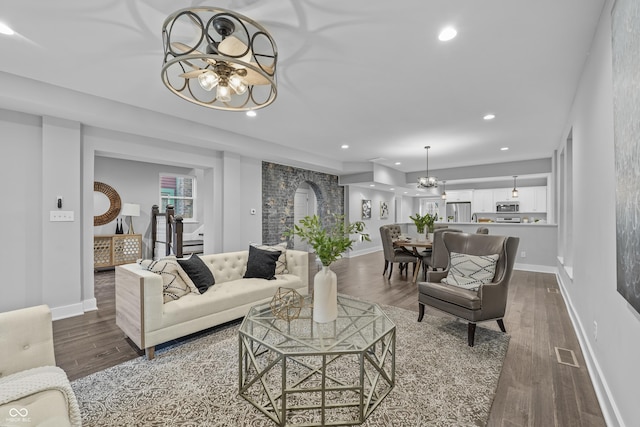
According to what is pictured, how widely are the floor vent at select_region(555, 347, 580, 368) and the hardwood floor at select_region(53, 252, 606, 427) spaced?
34 millimetres

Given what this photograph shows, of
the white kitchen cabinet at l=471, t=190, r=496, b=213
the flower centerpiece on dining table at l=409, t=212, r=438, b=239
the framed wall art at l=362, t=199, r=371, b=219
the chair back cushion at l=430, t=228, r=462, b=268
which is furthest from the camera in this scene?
the white kitchen cabinet at l=471, t=190, r=496, b=213

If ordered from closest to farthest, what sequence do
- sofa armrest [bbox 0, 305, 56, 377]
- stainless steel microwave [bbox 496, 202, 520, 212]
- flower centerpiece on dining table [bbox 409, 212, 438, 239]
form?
sofa armrest [bbox 0, 305, 56, 377]
flower centerpiece on dining table [bbox 409, 212, 438, 239]
stainless steel microwave [bbox 496, 202, 520, 212]

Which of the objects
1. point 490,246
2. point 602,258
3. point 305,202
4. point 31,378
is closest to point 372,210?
point 305,202

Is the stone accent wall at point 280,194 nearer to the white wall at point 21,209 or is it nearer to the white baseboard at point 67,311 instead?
the white baseboard at point 67,311

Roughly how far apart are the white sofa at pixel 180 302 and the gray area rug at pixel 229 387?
0.19 m

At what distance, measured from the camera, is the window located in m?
7.22

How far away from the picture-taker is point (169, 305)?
2586mm

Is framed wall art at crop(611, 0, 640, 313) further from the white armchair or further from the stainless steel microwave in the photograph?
the stainless steel microwave

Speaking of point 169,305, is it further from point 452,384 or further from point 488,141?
point 488,141

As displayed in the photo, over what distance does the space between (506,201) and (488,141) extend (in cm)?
482

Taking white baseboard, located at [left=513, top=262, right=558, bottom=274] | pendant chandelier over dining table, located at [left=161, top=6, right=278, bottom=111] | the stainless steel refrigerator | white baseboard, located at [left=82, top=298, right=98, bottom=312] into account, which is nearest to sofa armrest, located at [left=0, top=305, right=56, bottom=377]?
pendant chandelier over dining table, located at [left=161, top=6, right=278, bottom=111]

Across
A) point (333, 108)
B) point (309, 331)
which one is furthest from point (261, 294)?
point (333, 108)

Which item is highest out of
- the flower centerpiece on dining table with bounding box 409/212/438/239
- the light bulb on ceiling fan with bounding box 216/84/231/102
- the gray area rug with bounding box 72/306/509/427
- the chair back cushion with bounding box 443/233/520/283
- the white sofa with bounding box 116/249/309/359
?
the light bulb on ceiling fan with bounding box 216/84/231/102

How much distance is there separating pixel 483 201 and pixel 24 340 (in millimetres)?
10510
